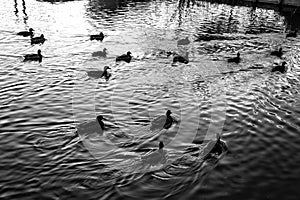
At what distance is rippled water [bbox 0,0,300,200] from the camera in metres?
11.5

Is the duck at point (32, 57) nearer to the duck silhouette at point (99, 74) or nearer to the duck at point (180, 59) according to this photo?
the duck silhouette at point (99, 74)

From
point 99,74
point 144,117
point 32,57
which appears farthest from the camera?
point 32,57

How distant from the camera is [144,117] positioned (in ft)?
53.1

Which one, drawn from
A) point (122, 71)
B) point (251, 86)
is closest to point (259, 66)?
point (251, 86)

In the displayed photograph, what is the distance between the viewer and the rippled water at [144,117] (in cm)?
1148

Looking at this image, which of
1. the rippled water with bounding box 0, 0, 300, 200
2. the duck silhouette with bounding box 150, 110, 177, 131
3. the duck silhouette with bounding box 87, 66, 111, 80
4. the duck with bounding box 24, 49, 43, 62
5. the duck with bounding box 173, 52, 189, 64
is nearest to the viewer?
the rippled water with bounding box 0, 0, 300, 200

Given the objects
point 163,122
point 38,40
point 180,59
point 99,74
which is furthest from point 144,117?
point 38,40

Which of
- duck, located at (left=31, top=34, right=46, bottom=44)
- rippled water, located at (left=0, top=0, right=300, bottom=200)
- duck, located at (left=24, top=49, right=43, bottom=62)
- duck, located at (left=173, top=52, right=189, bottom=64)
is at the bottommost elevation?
rippled water, located at (left=0, top=0, right=300, bottom=200)

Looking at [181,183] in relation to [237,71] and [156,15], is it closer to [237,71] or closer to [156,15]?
[237,71]

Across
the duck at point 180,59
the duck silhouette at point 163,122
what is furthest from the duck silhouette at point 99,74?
the duck silhouette at point 163,122

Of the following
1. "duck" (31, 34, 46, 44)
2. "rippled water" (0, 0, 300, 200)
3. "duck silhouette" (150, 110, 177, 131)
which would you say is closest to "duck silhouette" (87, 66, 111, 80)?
"rippled water" (0, 0, 300, 200)

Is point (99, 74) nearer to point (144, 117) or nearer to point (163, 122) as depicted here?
point (144, 117)

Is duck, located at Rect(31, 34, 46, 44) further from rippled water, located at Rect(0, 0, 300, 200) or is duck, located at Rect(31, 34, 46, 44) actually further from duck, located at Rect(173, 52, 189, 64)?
duck, located at Rect(173, 52, 189, 64)

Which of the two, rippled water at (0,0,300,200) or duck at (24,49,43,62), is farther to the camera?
duck at (24,49,43,62)
